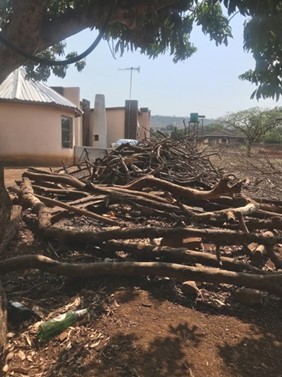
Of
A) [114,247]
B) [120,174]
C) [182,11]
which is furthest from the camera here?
[120,174]

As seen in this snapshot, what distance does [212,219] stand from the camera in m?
4.43

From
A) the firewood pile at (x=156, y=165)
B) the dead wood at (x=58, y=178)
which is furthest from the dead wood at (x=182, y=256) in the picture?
the firewood pile at (x=156, y=165)

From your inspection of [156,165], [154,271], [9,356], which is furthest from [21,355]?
[156,165]

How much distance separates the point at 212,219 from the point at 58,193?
7.89ft

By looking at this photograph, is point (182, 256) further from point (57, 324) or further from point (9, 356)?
point (9, 356)

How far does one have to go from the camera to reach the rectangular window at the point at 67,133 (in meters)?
19.8

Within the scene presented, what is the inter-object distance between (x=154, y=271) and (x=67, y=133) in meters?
17.4

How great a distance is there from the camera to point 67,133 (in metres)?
20.0

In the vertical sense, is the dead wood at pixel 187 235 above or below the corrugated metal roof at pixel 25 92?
below

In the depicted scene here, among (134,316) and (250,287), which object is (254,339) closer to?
(250,287)

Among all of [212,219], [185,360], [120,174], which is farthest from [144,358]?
[120,174]

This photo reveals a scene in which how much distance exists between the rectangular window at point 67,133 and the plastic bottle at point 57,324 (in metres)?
17.3

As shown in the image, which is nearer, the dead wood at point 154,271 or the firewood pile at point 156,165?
the dead wood at point 154,271

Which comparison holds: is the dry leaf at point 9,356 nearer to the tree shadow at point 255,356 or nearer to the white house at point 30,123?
the tree shadow at point 255,356
